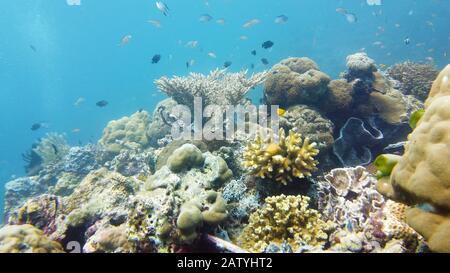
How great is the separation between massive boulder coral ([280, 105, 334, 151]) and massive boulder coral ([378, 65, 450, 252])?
3.33 m

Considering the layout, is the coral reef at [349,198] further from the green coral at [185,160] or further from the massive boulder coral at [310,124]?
the green coral at [185,160]

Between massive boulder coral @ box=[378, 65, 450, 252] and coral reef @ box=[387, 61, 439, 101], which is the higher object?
coral reef @ box=[387, 61, 439, 101]

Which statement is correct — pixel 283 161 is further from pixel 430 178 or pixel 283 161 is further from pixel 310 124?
pixel 310 124

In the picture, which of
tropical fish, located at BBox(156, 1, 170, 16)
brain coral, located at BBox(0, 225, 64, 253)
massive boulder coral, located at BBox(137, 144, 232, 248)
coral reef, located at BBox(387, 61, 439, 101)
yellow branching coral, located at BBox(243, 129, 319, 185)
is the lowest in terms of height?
brain coral, located at BBox(0, 225, 64, 253)

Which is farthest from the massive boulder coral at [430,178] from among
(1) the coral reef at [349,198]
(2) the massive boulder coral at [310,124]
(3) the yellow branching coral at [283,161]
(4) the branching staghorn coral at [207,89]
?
(4) the branching staghorn coral at [207,89]

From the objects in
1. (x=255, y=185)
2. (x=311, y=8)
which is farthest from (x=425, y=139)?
(x=311, y=8)

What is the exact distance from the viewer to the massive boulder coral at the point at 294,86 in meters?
7.36

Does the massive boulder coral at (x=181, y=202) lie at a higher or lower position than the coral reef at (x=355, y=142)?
lower

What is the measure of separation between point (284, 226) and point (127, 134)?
10342mm

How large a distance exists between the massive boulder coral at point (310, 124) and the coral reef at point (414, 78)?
433 centimetres

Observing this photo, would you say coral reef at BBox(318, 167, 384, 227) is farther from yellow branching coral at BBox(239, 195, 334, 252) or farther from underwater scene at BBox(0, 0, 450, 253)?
yellow branching coral at BBox(239, 195, 334, 252)

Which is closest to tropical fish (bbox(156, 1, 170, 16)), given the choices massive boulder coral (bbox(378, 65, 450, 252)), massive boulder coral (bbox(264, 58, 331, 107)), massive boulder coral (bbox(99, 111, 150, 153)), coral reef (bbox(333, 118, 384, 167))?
massive boulder coral (bbox(99, 111, 150, 153))

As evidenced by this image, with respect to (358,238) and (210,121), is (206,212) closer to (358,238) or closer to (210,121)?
(358,238)

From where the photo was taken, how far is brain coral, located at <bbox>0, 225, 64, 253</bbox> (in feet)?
11.2
